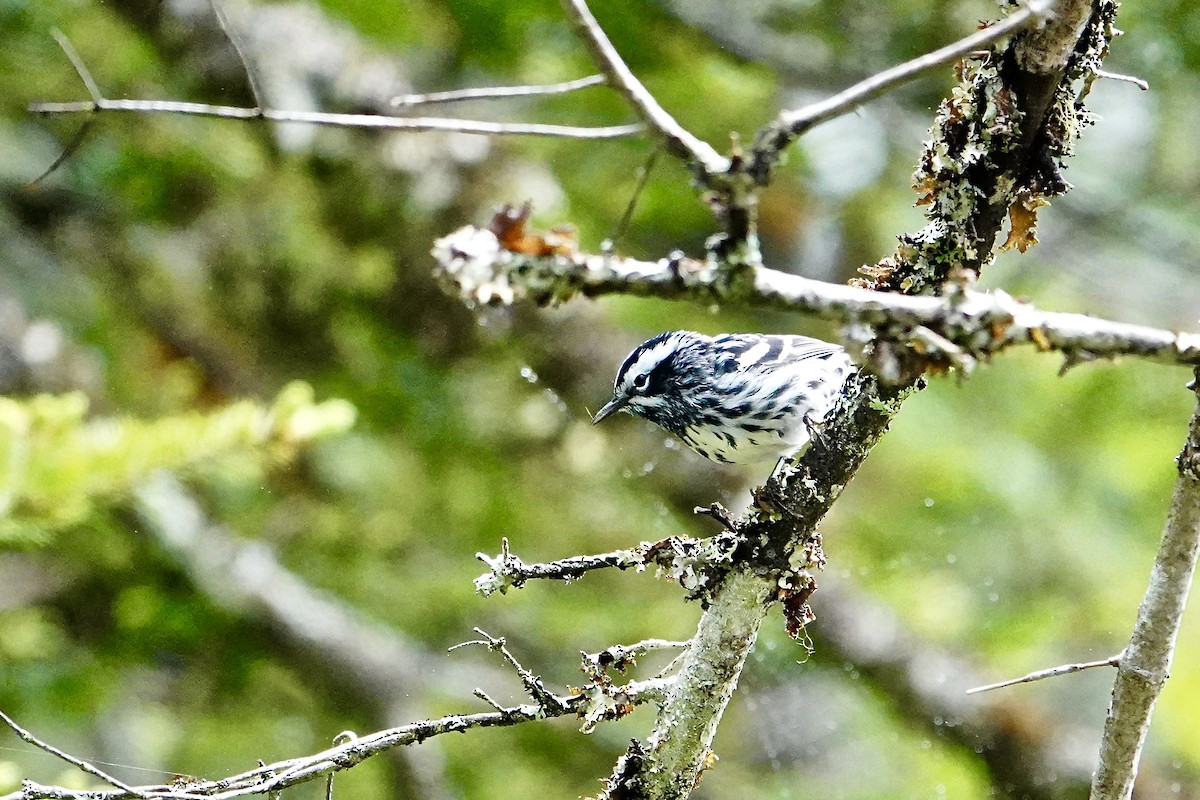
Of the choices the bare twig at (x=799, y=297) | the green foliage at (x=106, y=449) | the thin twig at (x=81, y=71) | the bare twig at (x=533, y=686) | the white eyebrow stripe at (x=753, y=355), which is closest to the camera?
the bare twig at (x=799, y=297)

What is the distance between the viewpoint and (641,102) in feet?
3.30

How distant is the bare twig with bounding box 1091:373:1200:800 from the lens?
125 cm

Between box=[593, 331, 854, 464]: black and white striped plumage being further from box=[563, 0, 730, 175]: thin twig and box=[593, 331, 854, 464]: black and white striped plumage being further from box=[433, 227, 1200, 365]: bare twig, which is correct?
box=[563, 0, 730, 175]: thin twig

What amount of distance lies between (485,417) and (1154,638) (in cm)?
335

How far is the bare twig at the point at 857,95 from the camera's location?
92cm

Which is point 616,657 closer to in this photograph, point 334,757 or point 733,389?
point 334,757

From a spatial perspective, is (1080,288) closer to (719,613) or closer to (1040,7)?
(719,613)

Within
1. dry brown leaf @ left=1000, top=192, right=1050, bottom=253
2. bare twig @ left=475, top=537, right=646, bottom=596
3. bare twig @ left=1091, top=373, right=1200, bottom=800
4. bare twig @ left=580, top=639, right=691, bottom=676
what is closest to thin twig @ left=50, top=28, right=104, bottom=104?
bare twig @ left=475, top=537, right=646, bottom=596

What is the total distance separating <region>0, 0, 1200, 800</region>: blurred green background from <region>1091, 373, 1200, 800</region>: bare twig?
101 inches

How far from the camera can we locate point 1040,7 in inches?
37.4

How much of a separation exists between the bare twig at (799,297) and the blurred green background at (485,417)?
97.1 inches

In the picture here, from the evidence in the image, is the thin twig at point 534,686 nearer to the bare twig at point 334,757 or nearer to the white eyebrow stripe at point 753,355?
the bare twig at point 334,757

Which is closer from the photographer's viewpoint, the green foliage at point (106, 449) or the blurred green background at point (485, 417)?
the green foliage at point (106, 449)

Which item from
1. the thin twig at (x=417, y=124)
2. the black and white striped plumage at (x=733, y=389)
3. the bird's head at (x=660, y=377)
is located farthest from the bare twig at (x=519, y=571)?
the bird's head at (x=660, y=377)
